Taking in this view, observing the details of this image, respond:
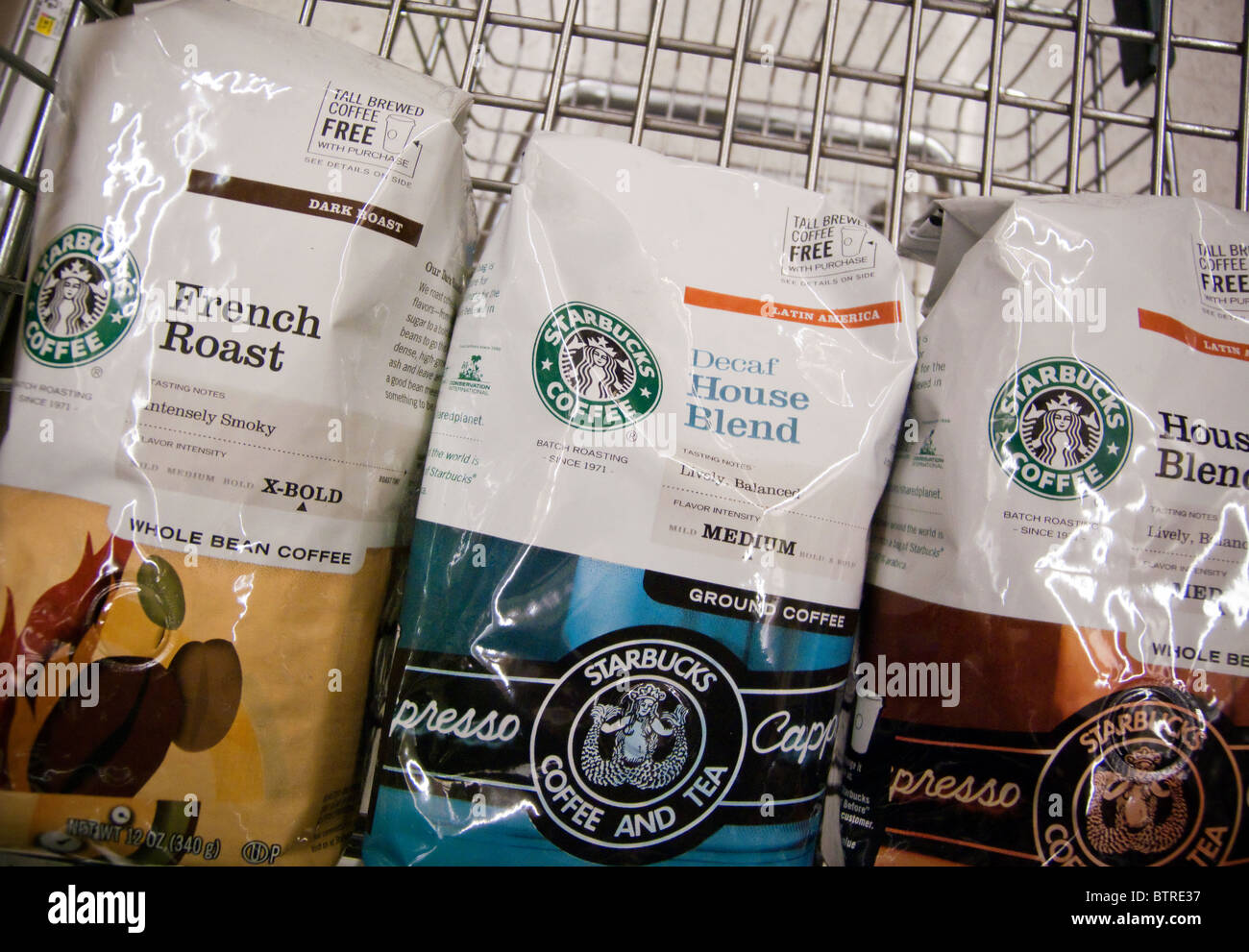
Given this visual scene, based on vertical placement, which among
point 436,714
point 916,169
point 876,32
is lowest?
point 436,714

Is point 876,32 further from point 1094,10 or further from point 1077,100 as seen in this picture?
point 1077,100

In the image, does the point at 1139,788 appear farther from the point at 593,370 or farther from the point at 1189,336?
the point at 593,370

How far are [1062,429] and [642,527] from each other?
29 centimetres

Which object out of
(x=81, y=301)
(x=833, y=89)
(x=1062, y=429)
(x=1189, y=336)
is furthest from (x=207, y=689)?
(x=833, y=89)

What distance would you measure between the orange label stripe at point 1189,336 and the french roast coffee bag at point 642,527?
0.50 ft

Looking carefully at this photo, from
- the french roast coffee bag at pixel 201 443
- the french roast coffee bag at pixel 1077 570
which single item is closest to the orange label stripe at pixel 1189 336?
the french roast coffee bag at pixel 1077 570

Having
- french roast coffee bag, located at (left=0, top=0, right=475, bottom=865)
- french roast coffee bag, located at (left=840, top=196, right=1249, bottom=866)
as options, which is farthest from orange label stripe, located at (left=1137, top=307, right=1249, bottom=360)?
french roast coffee bag, located at (left=0, top=0, right=475, bottom=865)

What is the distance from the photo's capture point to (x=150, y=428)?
0.45 metres

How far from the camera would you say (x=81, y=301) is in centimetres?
46

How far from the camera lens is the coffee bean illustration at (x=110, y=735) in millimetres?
426

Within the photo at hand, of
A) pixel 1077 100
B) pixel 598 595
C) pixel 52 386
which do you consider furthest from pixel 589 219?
pixel 1077 100

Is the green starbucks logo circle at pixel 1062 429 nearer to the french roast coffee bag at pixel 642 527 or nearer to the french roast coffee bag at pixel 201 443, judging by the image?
the french roast coffee bag at pixel 642 527
